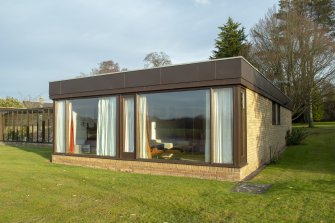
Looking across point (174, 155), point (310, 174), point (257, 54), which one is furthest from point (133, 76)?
point (257, 54)

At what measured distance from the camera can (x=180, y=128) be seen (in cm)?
1066

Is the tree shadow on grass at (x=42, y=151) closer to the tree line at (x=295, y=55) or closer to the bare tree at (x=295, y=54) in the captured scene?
the tree line at (x=295, y=55)

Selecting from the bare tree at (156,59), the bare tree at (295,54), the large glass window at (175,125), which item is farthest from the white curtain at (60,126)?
the bare tree at (156,59)

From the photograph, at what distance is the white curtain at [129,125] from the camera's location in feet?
38.2

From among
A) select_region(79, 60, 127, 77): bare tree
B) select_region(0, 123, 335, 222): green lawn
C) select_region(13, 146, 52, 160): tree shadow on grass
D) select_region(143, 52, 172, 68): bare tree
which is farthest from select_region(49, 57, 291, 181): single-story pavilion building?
select_region(79, 60, 127, 77): bare tree

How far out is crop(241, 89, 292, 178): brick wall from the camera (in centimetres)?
1051

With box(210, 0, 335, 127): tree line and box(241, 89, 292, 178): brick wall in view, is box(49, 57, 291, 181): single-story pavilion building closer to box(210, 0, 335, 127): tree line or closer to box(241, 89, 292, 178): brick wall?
box(241, 89, 292, 178): brick wall

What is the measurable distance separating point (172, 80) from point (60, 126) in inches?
238

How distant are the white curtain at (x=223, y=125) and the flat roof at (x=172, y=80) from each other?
356 mm

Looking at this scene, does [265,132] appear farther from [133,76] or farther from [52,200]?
[52,200]

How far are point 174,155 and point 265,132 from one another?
4.40 meters

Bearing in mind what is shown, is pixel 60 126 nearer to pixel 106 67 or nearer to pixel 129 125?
pixel 129 125

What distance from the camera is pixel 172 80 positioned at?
10484 mm

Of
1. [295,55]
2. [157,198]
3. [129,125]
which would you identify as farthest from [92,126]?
[295,55]
